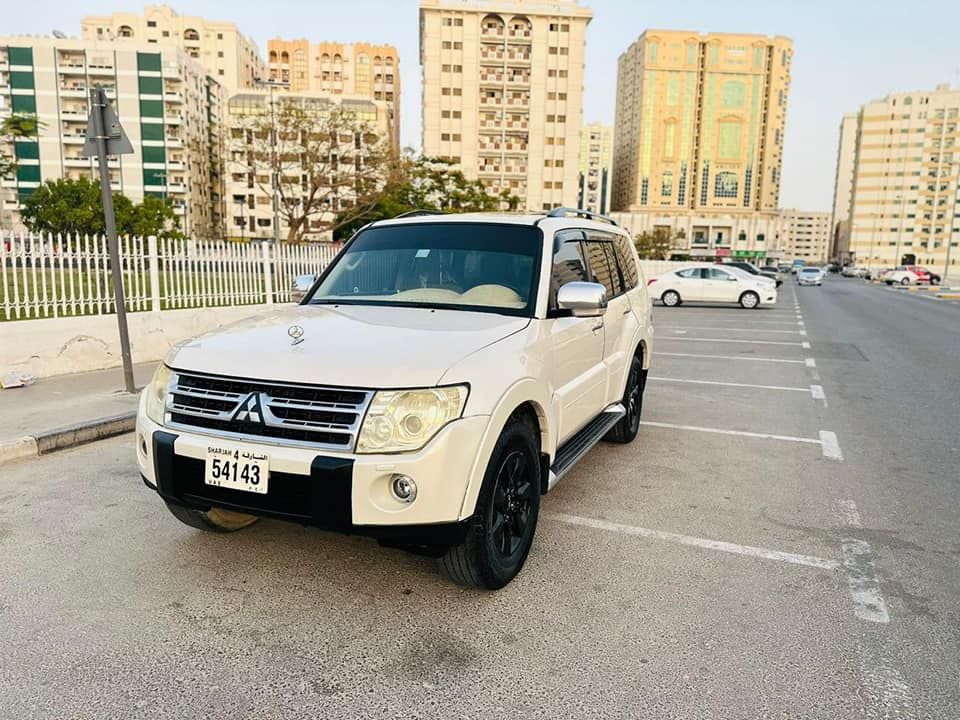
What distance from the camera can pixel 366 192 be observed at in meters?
39.9

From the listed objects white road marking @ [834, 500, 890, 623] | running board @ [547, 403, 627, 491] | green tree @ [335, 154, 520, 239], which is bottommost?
white road marking @ [834, 500, 890, 623]

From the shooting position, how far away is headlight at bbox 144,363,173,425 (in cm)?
Answer: 327

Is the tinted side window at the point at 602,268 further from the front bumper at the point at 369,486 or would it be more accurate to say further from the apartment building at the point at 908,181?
the apartment building at the point at 908,181

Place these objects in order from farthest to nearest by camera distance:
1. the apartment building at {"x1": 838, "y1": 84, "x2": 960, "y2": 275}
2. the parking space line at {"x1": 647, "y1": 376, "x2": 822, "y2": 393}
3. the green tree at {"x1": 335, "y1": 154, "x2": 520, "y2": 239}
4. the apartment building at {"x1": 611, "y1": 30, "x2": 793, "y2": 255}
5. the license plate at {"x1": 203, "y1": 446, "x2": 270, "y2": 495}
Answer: the apartment building at {"x1": 838, "y1": 84, "x2": 960, "y2": 275}, the apartment building at {"x1": 611, "y1": 30, "x2": 793, "y2": 255}, the green tree at {"x1": 335, "y1": 154, "x2": 520, "y2": 239}, the parking space line at {"x1": 647, "y1": 376, "x2": 822, "y2": 393}, the license plate at {"x1": 203, "y1": 446, "x2": 270, "y2": 495}

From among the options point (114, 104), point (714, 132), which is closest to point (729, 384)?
point (114, 104)

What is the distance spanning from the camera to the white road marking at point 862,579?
315cm

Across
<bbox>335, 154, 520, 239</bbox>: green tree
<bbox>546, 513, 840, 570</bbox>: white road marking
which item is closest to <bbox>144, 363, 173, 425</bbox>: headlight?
<bbox>546, 513, 840, 570</bbox>: white road marking

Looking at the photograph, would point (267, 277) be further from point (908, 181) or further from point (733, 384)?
point (908, 181)

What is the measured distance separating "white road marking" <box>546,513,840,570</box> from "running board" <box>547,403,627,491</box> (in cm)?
31

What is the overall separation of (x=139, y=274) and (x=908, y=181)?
17159 cm

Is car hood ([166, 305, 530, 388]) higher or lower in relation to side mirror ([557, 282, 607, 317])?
lower

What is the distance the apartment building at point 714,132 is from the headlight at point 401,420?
145907mm

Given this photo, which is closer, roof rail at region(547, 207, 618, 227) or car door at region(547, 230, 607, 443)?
car door at region(547, 230, 607, 443)

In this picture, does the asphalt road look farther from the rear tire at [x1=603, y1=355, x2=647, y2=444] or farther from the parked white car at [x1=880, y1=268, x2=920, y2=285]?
the parked white car at [x1=880, y1=268, x2=920, y2=285]
